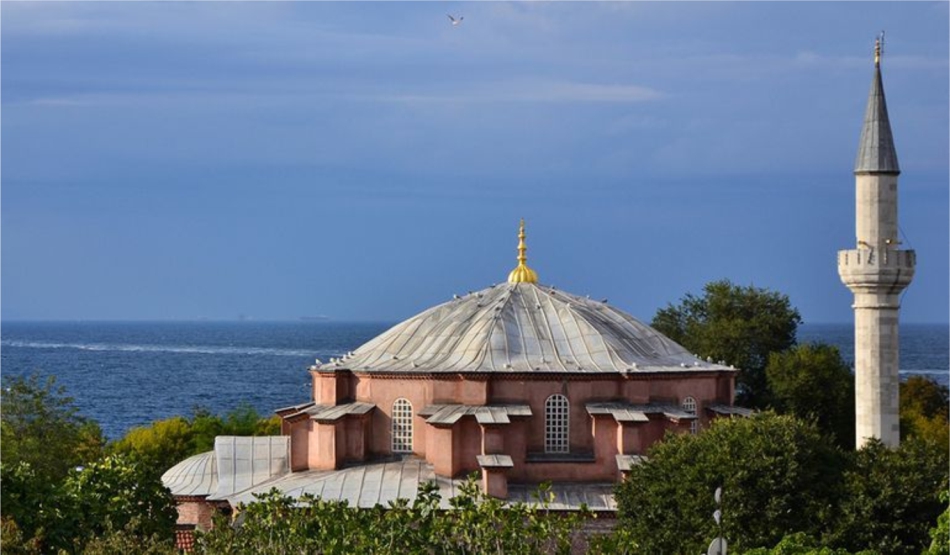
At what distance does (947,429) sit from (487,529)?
32177mm

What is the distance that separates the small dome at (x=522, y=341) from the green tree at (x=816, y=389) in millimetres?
12083

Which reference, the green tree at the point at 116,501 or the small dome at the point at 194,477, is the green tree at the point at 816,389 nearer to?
the small dome at the point at 194,477

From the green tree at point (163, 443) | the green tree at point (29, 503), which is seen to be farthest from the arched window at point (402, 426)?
the green tree at point (163, 443)

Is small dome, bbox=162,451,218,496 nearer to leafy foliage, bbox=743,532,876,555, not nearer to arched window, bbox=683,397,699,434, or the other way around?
arched window, bbox=683,397,699,434

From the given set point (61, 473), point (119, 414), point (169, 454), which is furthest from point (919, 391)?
point (119, 414)

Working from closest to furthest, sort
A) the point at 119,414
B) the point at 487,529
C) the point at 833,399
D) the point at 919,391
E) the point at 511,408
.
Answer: the point at 487,529 → the point at 511,408 → the point at 833,399 → the point at 919,391 → the point at 119,414

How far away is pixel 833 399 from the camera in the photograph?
50.0 metres

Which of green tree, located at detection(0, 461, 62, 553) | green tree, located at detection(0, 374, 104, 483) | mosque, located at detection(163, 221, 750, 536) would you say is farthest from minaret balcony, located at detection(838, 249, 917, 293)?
green tree, located at detection(0, 374, 104, 483)

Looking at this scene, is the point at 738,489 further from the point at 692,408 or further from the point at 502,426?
the point at 692,408

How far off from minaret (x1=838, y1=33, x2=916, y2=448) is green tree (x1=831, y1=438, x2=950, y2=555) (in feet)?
19.3

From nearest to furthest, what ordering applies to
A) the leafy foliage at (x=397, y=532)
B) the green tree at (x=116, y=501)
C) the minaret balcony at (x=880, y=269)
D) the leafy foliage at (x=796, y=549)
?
the leafy foliage at (x=397, y=532) < the leafy foliage at (x=796, y=549) < the green tree at (x=116, y=501) < the minaret balcony at (x=880, y=269)

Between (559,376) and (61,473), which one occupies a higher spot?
(559,376)

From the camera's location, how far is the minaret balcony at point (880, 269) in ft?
121

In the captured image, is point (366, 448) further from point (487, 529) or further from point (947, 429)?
point (947, 429)
